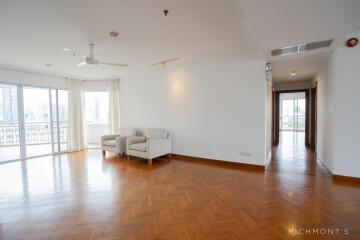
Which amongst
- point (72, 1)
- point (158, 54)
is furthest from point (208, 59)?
point (72, 1)

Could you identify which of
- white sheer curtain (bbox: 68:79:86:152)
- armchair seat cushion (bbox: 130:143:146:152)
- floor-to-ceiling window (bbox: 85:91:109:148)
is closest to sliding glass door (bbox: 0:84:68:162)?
white sheer curtain (bbox: 68:79:86:152)

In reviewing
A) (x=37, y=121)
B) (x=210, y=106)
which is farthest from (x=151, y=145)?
(x=37, y=121)

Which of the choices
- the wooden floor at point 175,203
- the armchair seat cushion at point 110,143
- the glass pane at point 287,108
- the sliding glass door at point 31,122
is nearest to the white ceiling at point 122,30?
the sliding glass door at point 31,122

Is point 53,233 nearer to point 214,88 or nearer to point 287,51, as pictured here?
point 214,88

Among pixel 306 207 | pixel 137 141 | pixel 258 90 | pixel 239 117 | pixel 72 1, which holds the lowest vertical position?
pixel 306 207

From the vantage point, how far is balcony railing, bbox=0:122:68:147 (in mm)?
4785

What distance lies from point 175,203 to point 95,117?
6012 millimetres

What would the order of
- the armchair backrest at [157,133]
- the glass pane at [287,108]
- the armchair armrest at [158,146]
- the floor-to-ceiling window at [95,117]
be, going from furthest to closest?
the glass pane at [287,108]
the floor-to-ceiling window at [95,117]
the armchair backrest at [157,133]
the armchair armrest at [158,146]

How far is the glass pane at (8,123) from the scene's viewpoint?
4680 mm

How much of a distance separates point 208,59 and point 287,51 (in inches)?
67.8

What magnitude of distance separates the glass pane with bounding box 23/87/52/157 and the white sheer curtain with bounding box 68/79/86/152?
603 millimetres

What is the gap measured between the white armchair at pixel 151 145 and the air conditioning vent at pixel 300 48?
3120mm

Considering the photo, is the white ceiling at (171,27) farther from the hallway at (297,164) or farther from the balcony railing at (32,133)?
the hallway at (297,164)

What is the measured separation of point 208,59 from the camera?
4266 mm
